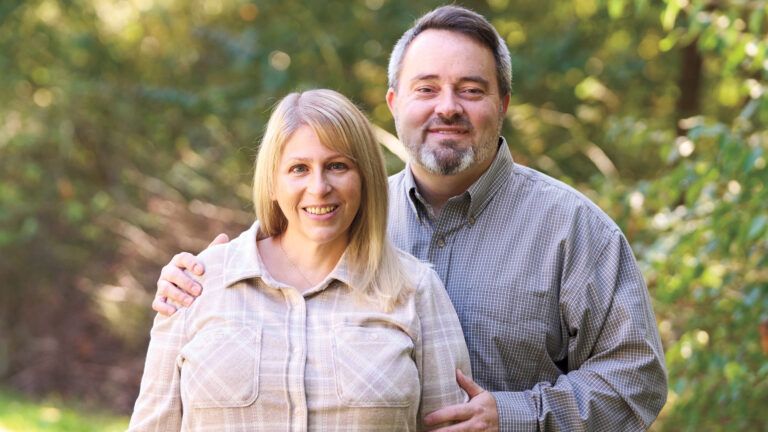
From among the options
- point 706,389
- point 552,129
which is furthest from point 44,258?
point 706,389

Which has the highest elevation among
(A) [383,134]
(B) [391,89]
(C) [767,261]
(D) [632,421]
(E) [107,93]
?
(E) [107,93]

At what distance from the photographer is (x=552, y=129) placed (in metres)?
8.45

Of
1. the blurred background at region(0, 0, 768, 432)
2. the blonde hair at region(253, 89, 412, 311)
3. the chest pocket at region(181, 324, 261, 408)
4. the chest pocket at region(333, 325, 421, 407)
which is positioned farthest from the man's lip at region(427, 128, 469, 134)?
the blurred background at region(0, 0, 768, 432)

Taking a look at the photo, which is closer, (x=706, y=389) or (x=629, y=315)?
(x=629, y=315)

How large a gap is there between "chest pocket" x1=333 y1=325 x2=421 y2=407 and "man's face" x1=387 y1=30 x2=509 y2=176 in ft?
2.42

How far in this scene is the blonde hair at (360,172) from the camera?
101 inches

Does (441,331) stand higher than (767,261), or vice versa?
Result: (767,261)

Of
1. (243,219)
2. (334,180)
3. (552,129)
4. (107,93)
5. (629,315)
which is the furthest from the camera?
(107,93)

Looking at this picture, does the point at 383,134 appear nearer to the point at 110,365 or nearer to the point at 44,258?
the point at 110,365

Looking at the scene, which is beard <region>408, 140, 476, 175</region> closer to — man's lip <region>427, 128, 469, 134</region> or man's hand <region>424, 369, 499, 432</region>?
man's lip <region>427, 128, 469, 134</region>

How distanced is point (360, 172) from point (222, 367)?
60 cm

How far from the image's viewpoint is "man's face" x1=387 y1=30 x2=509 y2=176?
309cm

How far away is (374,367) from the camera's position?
8.19 feet

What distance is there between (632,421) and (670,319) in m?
2.66
